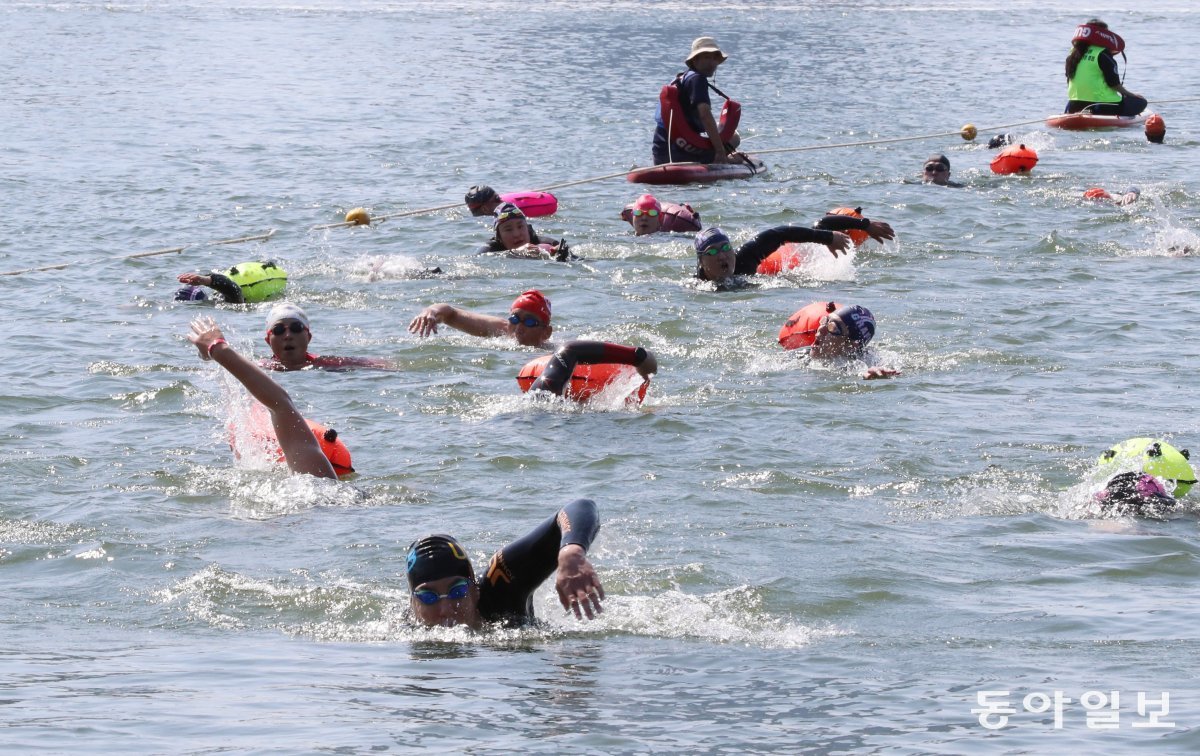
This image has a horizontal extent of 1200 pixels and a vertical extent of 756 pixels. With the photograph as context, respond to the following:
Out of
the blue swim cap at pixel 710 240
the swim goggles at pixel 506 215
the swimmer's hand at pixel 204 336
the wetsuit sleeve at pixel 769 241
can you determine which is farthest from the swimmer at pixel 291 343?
the swim goggles at pixel 506 215

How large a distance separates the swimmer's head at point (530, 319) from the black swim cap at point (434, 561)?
5.74m

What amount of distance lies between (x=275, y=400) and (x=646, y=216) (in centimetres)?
1066

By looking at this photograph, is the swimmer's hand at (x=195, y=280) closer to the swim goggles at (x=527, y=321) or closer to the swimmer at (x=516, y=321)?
the swimmer at (x=516, y=321)

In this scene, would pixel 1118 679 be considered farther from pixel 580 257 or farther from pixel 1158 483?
pixel 580 257

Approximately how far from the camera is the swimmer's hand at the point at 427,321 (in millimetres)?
13203

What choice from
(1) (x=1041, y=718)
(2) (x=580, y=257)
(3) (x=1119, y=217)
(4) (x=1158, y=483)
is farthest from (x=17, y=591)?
(3) (x=1119, y=217)

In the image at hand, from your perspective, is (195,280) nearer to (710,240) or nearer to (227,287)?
(227,287)

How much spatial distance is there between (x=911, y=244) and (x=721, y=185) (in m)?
5.01

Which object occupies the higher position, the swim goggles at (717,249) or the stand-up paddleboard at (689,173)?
the stand-up paddleboard at (689,173)

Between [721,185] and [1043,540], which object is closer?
[1043,540]

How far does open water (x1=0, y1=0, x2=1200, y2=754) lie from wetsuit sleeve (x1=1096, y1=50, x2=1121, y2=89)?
1.48 m

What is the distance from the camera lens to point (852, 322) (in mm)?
13969

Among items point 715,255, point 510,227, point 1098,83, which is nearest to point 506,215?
point 510,227

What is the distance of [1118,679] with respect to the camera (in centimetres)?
764
